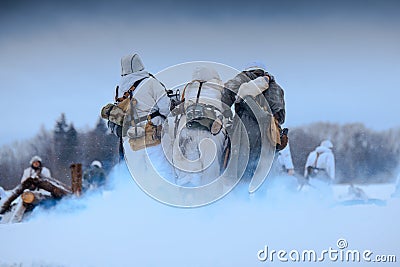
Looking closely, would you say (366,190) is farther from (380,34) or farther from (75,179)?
(75,179)

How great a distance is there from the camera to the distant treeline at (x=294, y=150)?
520 cm

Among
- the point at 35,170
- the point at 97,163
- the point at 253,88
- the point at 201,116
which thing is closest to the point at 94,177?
the point at 97,163

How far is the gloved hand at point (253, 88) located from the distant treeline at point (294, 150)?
0.40 meters

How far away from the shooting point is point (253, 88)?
5.08m

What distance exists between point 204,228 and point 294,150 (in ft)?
2.70

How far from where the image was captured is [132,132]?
16.9 feet

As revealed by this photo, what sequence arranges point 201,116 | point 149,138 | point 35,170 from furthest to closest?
point 35,170, point 149,138, point 201,116

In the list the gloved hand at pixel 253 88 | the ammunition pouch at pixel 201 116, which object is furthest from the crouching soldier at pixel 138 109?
the gloved hand at pixel 253 88

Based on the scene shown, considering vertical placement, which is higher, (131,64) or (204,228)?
(131,64)

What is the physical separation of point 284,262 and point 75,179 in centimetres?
156

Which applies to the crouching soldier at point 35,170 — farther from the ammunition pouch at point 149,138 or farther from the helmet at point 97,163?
the ammunition pouch at point 149,138

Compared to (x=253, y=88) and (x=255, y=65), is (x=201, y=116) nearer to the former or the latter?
(x=253, y=88)

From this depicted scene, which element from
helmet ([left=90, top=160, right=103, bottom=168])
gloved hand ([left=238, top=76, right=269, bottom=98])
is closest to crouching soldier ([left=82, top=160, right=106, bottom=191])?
helmet ([left=90, top=160, right=103, bottom=168])

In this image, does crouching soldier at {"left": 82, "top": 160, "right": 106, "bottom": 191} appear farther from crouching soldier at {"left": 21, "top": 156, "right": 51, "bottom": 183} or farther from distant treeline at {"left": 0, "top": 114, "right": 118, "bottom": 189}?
crouching soldier at {"left": 21, "top": 156, "right": 51, "bottom": 183}
